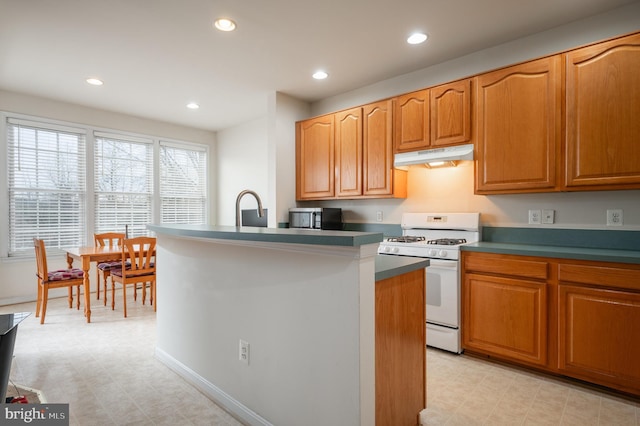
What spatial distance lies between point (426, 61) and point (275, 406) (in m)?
3.20

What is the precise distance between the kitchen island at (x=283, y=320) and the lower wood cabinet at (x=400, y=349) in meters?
0.03

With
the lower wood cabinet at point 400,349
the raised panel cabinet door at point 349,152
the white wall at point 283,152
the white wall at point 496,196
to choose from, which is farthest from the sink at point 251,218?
the lower wood cabinet at point 400,349

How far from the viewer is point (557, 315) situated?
7.47 feet

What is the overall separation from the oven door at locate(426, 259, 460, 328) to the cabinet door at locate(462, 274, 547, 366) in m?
0.08

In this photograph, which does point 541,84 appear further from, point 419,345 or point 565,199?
point 419,345

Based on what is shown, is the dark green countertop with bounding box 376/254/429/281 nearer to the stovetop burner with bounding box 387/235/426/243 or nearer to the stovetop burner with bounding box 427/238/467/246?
the stovetop burner with bounding box 427/238/467/246

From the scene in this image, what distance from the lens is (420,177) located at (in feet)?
11.7

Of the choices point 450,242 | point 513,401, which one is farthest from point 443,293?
point 513,401

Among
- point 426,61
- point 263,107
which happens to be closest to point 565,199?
point 426,61

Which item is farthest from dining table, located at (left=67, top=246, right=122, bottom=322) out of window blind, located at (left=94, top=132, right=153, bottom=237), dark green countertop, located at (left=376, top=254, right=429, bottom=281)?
dark green countertop, located at (left=376, top=254, right=429, bottom=281)

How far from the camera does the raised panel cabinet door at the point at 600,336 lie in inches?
79.7

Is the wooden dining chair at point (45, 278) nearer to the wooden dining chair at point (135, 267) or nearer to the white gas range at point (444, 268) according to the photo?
the wooden dining chair at point (135, 267)

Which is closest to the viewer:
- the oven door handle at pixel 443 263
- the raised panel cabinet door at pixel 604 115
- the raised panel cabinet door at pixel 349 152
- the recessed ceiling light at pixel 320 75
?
Answer: the raised panel cabinet door at pixel 604 115

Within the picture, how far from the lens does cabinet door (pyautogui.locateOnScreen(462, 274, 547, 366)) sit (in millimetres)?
2355
